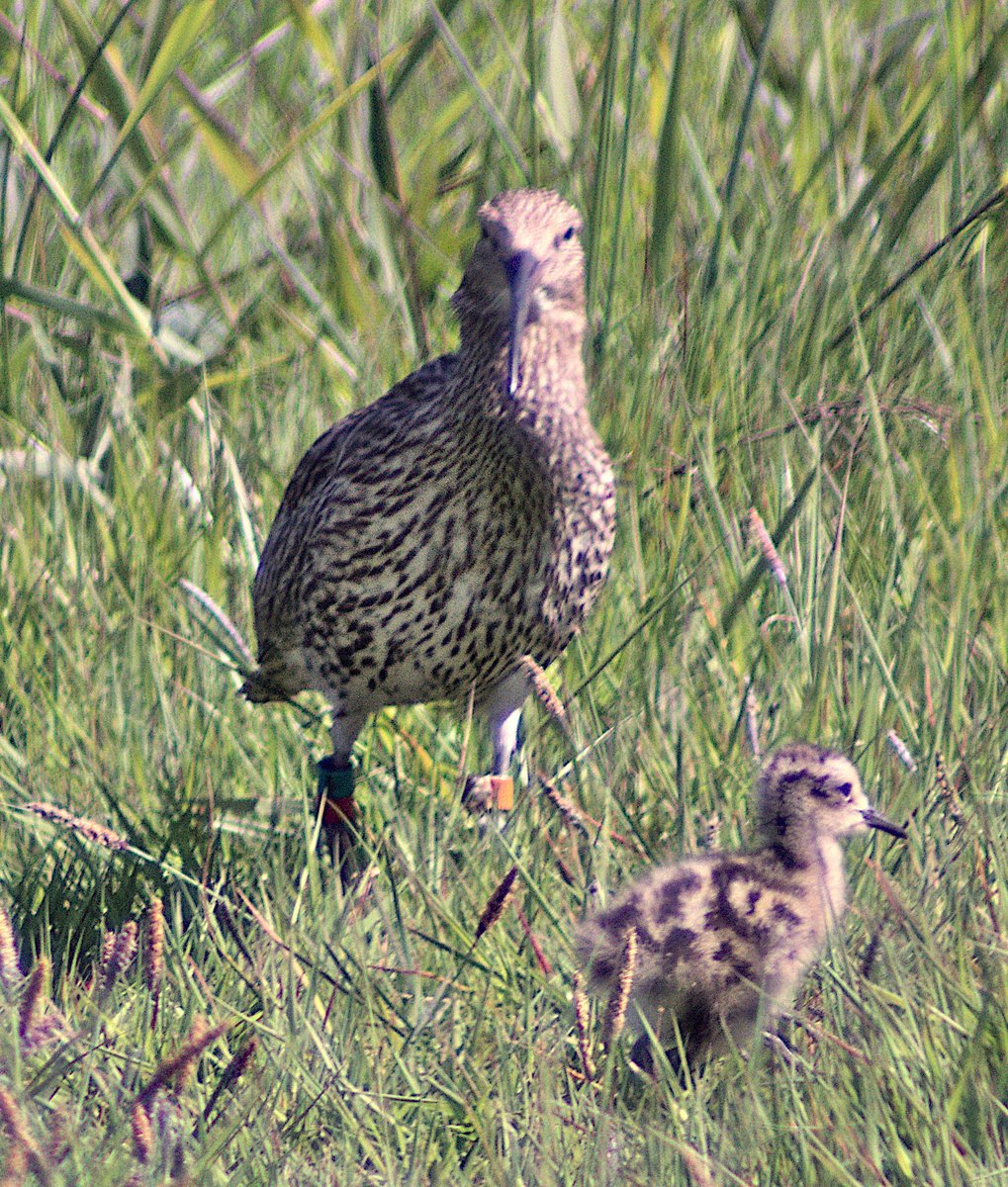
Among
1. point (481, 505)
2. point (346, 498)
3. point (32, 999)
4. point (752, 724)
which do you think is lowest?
point (752, 724)

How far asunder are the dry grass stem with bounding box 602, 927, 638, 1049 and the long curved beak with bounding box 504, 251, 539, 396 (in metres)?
1.66

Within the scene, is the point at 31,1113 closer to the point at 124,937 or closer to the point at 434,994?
the point at 124,937

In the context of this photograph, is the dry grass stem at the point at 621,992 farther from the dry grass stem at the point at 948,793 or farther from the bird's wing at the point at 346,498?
the bird's wing at the point at 346,498

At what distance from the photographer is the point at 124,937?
132 inches

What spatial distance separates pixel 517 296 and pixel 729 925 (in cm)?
154

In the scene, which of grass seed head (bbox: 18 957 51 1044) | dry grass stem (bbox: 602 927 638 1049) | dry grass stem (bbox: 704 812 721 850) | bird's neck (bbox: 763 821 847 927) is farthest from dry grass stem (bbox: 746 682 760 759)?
grass seed head (bbox: 18 957 51 1044)

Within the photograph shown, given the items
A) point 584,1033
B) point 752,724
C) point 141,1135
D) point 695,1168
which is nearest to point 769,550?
point 752,724

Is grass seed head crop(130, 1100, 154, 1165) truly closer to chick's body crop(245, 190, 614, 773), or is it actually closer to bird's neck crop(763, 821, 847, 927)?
bird's neck crop(763, 821, 847, 927)

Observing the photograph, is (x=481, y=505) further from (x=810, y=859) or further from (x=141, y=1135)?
(x=141, y=1135)

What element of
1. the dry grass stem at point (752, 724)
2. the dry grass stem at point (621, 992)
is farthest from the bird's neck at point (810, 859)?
the dry grass stem at point (621, 992)

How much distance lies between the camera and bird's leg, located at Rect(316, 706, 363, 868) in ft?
15.7

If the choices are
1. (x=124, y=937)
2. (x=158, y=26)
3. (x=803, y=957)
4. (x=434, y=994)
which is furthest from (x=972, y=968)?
(x=158, y=26)

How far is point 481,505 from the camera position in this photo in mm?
4574

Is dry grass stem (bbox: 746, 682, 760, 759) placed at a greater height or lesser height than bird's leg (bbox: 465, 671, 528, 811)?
lesser
